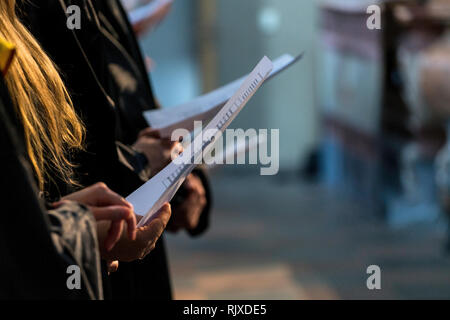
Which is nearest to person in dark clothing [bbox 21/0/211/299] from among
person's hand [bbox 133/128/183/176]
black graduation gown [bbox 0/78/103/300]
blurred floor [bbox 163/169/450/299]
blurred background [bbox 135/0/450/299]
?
person's hand [bbox 133/128/183/176]

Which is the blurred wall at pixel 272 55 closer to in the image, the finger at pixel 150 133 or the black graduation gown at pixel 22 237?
the finger at pixel 150 133

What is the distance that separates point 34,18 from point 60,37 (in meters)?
0.05

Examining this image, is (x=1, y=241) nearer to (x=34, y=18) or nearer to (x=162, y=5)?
(x=34, y=18)

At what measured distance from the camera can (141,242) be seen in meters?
0.93

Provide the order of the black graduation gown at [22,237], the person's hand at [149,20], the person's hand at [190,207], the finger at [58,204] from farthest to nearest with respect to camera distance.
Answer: the person's hand at [149,20], the person's hand at [190,207], the finger at [58,204], the black graduation gown at [22,237]

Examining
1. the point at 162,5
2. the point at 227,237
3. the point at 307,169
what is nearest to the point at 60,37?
the point at 162,5

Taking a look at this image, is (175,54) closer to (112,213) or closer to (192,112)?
(192,112)

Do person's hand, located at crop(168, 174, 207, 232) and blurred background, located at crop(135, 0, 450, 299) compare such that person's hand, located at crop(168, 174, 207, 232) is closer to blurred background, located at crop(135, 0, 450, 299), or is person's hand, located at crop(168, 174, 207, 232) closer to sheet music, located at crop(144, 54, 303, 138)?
sheet music, located at crop(144, 54, 303, 138)

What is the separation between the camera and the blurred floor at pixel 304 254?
3.44 meters

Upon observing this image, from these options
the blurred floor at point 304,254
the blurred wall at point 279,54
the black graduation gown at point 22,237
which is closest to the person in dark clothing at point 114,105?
the black graduation gown at point 22,237

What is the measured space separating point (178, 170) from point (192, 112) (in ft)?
1.36

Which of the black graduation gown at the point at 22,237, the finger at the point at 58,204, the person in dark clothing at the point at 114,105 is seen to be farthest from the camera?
the person in dark clothing at the point at 114,105

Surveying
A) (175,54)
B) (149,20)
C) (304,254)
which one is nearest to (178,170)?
(149,20)
